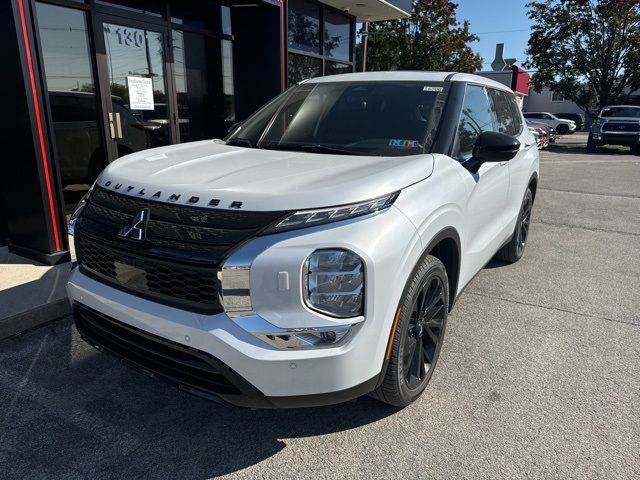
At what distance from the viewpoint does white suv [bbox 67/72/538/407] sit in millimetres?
1975

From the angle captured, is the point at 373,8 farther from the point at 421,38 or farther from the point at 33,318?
the point at 421,38

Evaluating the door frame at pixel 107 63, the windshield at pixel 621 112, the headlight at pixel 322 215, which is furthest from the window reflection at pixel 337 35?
the windshield at pixel 621 112

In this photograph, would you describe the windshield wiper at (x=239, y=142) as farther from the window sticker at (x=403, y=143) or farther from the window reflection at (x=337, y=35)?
the window reflection at (x=337, y=35)

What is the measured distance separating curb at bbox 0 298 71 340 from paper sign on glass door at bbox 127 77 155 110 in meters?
3.14

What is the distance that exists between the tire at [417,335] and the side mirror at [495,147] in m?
0.85

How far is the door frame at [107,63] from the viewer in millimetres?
5441

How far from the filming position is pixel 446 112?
308 centimetres

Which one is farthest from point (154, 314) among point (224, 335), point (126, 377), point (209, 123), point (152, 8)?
point (209, 123)

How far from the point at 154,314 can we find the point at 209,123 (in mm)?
6024

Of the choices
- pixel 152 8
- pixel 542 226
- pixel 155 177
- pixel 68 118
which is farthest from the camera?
pixel 542 226

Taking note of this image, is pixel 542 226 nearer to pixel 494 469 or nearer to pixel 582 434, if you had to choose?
pixel 582 434

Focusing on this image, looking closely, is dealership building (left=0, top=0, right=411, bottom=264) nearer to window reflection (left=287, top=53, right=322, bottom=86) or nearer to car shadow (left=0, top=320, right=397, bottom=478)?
window reflection (left=287, top=53, right=322, bottom=86)

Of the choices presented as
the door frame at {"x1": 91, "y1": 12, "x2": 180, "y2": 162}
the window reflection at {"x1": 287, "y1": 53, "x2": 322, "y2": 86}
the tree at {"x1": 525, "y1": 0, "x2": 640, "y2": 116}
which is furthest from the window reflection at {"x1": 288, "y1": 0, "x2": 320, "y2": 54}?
the tree at {"x1": 525, "y1": 0, "x2": 640, "y2": 116}

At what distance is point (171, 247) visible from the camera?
2121 millimetres
